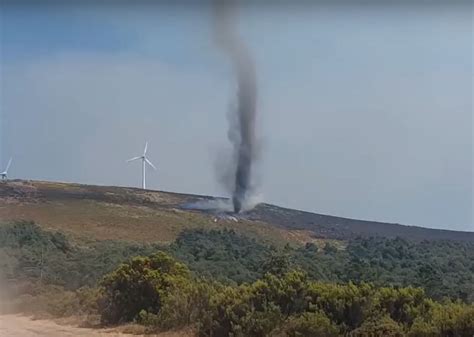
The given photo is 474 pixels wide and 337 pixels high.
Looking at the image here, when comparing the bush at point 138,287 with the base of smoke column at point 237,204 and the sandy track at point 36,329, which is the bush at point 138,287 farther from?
the base of smoke column at point 237,204

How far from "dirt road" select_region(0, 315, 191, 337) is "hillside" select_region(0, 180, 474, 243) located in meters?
14.8

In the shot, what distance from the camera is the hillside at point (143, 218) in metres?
31.4

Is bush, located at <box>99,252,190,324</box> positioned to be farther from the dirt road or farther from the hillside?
the hillside

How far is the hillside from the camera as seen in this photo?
103 feet

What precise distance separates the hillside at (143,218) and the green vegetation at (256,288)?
20.0ft

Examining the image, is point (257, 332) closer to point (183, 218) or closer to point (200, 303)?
point (200, 303)

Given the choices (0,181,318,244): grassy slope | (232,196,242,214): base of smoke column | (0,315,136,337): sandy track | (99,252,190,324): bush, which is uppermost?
(232,196,242,214): base of smoke column

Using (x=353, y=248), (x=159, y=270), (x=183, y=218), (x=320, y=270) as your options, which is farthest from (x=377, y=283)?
(x=183, y=218)

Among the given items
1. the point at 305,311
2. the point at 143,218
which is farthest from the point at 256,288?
the point at 143,218

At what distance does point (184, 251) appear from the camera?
23.4m

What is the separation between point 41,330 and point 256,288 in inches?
158

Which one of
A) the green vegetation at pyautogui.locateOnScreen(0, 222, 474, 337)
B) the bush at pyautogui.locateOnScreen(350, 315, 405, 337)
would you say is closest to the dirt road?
the green vegetation at pyautogui.locateOnScreen(0, 222, 474, 337)

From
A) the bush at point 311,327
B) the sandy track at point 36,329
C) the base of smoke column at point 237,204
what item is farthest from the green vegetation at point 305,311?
the base of smoke column at point 237,204

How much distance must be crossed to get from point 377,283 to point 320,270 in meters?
3.54
